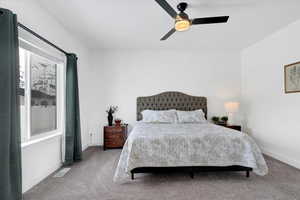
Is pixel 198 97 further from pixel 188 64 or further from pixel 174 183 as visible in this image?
pixel 174 183

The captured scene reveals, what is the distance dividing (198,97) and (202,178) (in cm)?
246

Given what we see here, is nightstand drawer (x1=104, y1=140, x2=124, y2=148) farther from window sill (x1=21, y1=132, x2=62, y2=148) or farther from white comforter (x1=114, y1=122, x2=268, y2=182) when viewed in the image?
white comforter (x1=114, y1=122, x2=268, y2=182)

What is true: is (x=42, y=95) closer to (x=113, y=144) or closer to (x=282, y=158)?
(x=113, y=144)

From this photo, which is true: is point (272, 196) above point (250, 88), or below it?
below

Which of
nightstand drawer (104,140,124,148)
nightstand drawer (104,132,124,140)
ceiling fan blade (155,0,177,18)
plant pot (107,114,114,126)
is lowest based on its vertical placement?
nightstand drawer (104,140,124,148)

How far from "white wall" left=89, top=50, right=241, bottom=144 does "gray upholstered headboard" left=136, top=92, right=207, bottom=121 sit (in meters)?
0.15

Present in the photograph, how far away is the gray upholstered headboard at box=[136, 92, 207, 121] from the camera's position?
14.7 ft

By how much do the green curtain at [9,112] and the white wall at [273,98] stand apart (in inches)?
171

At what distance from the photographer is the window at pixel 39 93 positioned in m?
2.35

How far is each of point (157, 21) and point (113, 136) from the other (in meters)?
2.84

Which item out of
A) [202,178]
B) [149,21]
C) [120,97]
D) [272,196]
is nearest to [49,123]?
[120,97]

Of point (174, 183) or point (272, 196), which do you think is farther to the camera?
point (174, 183)

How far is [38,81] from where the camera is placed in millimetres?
2680

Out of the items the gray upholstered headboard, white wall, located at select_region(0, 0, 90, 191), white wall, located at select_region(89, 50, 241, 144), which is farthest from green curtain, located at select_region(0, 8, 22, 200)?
the gray upholstered headboard
